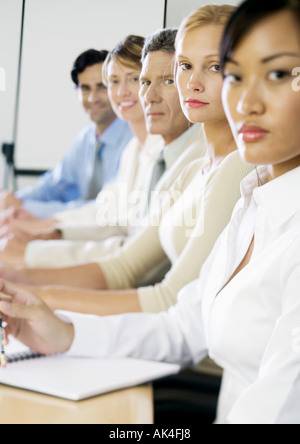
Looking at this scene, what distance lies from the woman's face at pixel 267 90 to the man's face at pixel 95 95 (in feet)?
0.68

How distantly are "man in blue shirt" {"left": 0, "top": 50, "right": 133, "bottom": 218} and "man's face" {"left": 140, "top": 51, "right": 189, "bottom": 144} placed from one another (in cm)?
6

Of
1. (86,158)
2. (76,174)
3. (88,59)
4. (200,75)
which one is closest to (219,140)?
(200,75)

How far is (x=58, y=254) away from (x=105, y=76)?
57 centimetres

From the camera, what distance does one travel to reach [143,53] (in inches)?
22.9

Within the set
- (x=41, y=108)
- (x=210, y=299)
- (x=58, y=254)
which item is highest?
(x=41, y=108)

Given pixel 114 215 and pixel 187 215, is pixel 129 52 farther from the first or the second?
pixel 114 215

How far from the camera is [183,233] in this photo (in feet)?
2.51

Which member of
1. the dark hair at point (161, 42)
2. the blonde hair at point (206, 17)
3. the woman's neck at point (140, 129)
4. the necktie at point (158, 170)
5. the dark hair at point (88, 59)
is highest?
the blonde hair at point (206, 17)

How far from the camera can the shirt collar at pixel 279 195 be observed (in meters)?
0.50

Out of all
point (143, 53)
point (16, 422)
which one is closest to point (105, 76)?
point (143, 53)

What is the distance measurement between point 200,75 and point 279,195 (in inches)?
4.1

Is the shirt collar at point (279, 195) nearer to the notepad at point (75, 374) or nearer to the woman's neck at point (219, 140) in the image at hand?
the woman's neck at point (219, 140)

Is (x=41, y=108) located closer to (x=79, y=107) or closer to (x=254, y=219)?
(x=79, y=107)

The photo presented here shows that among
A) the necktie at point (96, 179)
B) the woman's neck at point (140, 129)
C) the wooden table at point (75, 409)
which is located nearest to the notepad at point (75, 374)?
the wooden table at point (75, 409)
